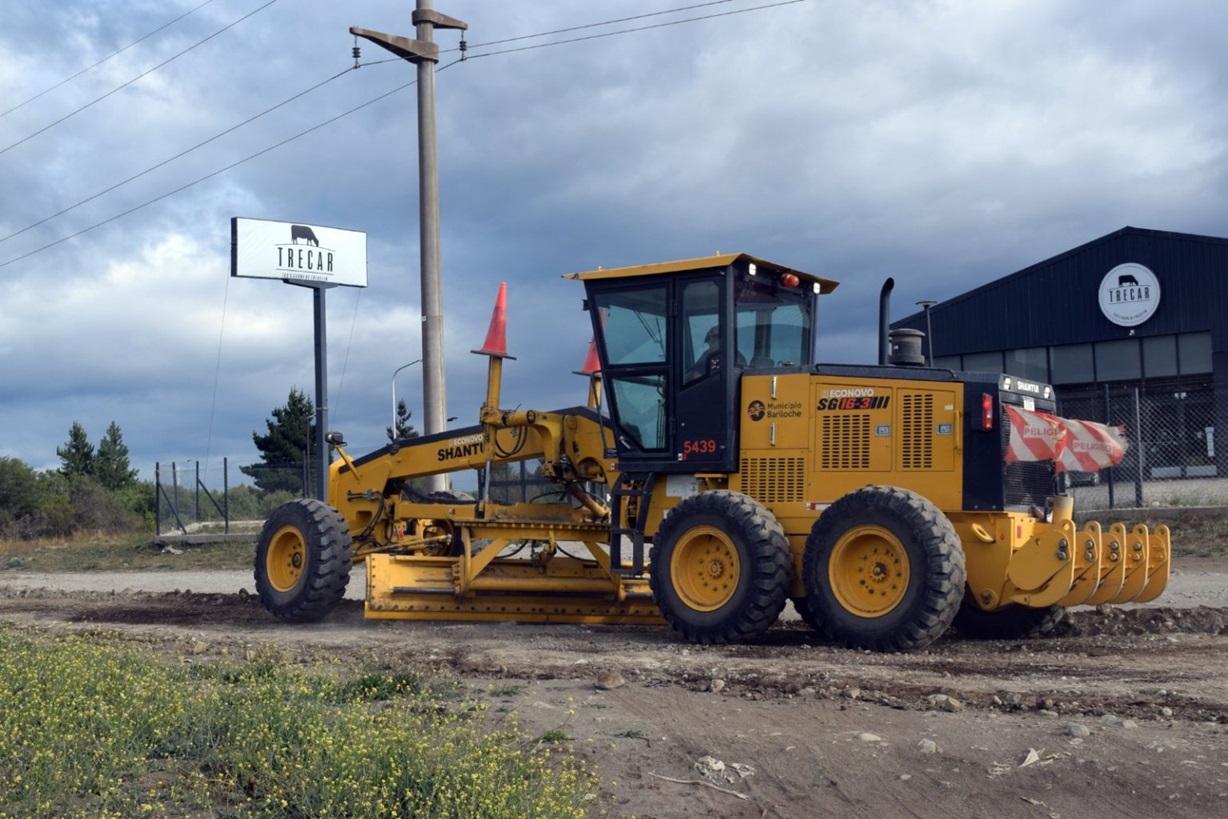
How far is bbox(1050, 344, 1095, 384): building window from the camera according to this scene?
116 feet

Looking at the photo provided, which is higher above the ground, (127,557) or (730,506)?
(730,506)

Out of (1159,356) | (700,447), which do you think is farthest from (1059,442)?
(1159,356)

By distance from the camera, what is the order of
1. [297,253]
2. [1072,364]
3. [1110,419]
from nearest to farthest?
[1110,419], [297,253], [1072,364]

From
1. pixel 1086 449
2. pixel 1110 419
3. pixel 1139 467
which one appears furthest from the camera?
pixel 1110 419

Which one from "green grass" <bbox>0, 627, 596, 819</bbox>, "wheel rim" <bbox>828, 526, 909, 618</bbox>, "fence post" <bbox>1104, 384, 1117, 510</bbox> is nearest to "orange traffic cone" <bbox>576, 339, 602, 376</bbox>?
"wheel rim" <bbox>828, 526, 909, 618</bbox>

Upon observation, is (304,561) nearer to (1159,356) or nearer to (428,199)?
(428,199)

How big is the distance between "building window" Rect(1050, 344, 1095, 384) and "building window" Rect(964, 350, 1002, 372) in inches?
59.9

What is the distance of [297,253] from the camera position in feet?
78.8

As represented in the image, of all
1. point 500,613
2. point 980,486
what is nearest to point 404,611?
point 500,613

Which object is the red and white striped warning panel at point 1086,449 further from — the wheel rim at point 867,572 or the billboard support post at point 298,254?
the billboard support post at point 298,254

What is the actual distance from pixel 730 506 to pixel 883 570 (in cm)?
126

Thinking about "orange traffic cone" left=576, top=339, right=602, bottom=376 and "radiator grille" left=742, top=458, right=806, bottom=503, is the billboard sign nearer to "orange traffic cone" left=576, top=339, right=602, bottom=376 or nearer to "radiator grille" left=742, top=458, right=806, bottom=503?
"orange traffic cone" left=576, top=339, right=602, bottom=376

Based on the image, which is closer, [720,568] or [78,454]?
[720,568]

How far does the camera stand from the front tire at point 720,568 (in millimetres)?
9406
